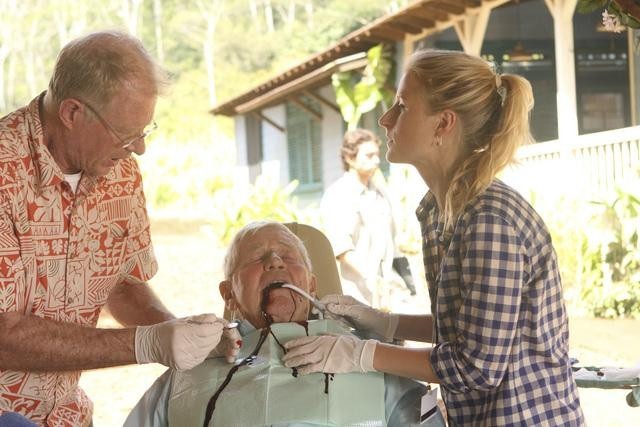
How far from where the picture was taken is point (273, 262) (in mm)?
2639

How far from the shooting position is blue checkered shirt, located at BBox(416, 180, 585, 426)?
1.85 metres

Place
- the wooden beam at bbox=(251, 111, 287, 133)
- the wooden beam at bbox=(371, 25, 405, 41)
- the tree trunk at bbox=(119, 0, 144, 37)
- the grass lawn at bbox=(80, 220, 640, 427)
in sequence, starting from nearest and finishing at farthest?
the grass lawn at bbox=(80, 220, 640, 427) → the wooden beam at bbox=(371, 25, 405, 41) → the wooden beam at bbox=(251, 111, 287, 133) → the tree trunk at bbox=(119, 0, 144, 37)

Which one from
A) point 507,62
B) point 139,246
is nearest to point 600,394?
point 139,246

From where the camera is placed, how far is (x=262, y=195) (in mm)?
13039

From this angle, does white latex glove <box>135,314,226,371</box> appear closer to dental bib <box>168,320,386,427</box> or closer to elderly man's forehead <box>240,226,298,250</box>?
dental bib <box>168,320,386,427</box>

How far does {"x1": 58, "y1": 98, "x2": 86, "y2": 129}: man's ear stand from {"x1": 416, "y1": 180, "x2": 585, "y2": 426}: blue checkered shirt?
915 mm

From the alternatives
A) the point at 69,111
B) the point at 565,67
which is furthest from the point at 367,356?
the point at 565,67

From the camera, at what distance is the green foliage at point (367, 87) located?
1188 centimetres

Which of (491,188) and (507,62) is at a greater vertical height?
(507,62)

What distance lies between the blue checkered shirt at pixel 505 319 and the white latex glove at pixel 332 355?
8.0 inches

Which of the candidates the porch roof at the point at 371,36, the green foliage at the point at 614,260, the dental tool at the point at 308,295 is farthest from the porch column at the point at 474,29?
the dental tool at the point at 308,295

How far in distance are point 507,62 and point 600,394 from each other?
6853 mm

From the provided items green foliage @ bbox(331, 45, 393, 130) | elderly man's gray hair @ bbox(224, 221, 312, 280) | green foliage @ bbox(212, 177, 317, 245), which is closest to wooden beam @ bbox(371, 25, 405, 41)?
green foliage @ bbox(331, 45, 393, 130)

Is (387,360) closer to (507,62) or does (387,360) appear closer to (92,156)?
(92,156)
